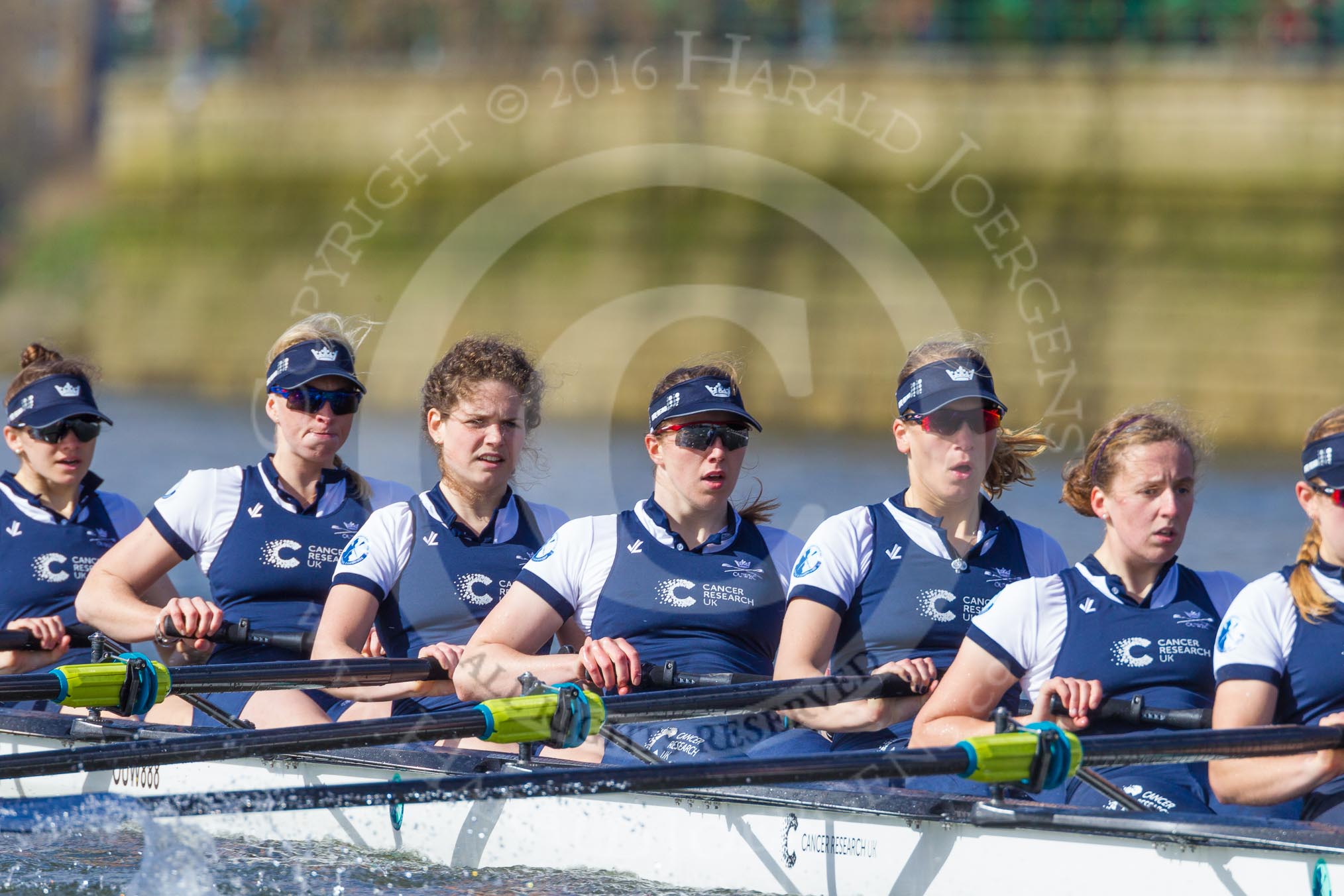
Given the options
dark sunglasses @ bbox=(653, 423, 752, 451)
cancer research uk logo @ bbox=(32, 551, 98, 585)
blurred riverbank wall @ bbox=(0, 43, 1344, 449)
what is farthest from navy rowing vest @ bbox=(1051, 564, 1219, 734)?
blurred riverbank wall @ bbox=(0, 43, 1344, 449)

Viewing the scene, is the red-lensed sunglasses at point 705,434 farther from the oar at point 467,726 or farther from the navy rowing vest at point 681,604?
the oar at point 467,726

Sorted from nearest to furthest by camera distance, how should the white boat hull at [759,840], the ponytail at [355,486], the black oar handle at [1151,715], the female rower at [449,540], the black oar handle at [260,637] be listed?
the white boat hull at [759,840]
the black oar handle at [1151,715]
the female rower at [449,540]
the black oar handle at [260,637]
the ponytail at [355,486]

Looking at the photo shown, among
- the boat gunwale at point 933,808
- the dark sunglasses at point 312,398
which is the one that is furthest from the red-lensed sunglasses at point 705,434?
the dark sunglasses at point 312,398

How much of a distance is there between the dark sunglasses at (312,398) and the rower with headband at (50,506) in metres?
1.05

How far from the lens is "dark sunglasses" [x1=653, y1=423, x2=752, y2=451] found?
4.50 meters

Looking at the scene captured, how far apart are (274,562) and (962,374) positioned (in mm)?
2436

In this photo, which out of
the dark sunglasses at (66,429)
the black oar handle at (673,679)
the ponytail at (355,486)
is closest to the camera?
the black oar handle at (673,679)

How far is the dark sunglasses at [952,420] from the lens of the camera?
435cm

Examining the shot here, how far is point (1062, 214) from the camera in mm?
16828

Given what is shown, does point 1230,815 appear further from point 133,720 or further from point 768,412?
point 768,412

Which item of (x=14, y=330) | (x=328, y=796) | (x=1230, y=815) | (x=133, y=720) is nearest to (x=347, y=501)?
(x=133, y=720)

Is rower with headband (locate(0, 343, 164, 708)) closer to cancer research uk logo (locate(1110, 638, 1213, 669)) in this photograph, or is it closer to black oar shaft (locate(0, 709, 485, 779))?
black oar shaft (locate(0, 709, 485, 779))

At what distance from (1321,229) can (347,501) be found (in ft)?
42.7

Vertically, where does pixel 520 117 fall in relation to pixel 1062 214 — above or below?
above
